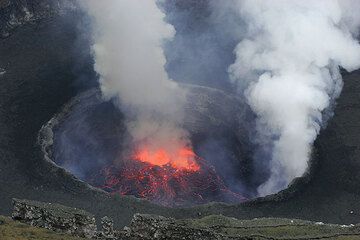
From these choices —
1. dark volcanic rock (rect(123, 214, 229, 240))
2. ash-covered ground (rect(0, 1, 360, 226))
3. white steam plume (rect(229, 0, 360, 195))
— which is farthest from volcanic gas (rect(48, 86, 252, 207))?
dark volcanic rock (rect(123, 214, 229, 240))

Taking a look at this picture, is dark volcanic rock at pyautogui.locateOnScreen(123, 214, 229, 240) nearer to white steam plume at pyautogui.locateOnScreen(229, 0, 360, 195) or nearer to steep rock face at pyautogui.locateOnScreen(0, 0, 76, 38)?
white steam plume at pyautogui.locateOnScreen(229, 0, 360, 195)

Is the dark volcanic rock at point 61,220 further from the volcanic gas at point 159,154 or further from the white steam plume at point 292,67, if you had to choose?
the white steam plume at point 292,67

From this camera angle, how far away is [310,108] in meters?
46.2

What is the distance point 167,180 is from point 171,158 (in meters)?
3.68

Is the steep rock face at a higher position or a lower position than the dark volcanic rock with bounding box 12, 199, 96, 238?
higher

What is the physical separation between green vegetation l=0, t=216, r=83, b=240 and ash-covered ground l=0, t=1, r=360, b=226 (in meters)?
8.20

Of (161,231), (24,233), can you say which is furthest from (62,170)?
(24,233)

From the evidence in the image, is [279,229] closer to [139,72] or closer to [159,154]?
[159,154]

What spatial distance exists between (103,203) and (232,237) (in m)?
11.3

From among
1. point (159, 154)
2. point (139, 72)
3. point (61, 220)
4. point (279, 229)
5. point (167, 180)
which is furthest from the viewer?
point (139, 72)

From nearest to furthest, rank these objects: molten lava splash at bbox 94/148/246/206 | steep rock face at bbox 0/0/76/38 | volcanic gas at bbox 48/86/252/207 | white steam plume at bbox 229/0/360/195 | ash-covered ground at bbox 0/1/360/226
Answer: ash-covered ground at bbox 0/1/360/226, molten lava splash at bbox 94/148/246/206, volcanic gas at bbox 48/86/252/207, white steam plume at bbox 229/0/360/195, steep rock face at bbox 0/0/76/38

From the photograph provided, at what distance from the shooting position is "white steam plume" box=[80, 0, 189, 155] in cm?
5031

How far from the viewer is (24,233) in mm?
25891

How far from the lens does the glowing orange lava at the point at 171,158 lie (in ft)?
152
